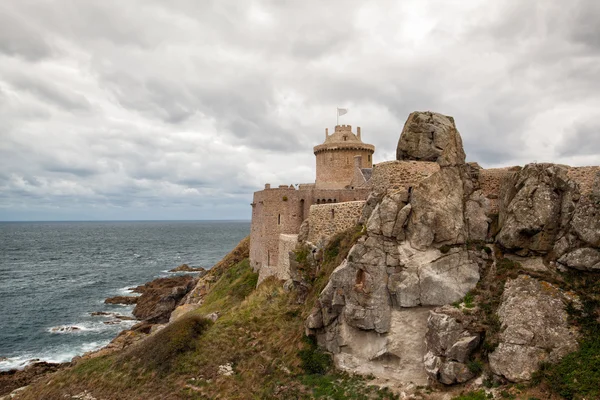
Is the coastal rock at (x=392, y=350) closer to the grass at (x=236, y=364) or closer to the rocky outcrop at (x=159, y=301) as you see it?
the grass at (x=236, y=364)

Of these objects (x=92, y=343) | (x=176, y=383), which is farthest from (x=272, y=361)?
(x=92, y=343)

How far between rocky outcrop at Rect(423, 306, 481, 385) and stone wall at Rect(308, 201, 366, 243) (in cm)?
853

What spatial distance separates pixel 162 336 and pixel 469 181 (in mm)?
20708

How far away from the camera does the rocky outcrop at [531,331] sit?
1695 centimetres

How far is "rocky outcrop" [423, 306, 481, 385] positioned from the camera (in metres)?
18.1

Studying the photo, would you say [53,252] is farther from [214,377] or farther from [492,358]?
[492,358]

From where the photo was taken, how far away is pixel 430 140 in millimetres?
24625

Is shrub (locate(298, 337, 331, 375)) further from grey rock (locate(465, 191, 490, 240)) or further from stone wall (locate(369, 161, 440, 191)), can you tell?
grey rock (locate(465, 191, 490, 240))

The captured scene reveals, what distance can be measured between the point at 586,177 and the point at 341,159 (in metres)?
21.8

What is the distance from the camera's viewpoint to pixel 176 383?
23.3 meters

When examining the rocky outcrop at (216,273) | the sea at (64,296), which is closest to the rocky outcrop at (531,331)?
the rocky outcrop at (216,273)

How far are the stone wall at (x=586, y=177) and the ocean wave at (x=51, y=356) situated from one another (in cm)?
4172

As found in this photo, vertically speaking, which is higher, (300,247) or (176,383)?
(300,247)

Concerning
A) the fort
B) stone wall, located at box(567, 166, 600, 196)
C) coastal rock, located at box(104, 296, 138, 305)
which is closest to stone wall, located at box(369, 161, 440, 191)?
the fort
